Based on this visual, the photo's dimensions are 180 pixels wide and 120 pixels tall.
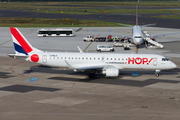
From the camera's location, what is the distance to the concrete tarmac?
100 feet

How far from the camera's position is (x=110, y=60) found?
4756 centimetres

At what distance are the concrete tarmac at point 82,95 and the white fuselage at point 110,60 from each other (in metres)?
2.20

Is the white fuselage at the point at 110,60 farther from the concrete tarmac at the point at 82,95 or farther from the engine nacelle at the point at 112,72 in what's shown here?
the engine nacelle at the point at 112,72

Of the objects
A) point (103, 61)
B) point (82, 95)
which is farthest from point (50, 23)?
point (82, 95)

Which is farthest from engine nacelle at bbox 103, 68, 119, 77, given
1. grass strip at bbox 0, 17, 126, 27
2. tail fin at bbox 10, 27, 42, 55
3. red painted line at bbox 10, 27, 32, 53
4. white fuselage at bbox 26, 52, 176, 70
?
grass strip at bbox 0, 17, 126, 27

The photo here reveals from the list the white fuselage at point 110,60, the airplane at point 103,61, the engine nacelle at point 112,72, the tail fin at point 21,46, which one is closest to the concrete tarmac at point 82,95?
the engine nacelle at point 112,72

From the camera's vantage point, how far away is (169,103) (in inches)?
1358

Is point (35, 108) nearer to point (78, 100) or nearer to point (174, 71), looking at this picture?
point (78, 100)

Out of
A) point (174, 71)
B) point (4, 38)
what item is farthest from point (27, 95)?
point (4, 38)

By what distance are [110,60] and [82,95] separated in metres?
11.6

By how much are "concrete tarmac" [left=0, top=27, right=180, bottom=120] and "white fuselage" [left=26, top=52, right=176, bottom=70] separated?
220cm

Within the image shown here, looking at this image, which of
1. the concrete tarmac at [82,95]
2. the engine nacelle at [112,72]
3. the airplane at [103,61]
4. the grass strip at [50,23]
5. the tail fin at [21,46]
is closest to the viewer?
the concrete tarmac at [82,95]

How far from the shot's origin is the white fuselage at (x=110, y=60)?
47.1 m

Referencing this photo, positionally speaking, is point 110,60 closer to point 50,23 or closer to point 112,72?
point 112,72
